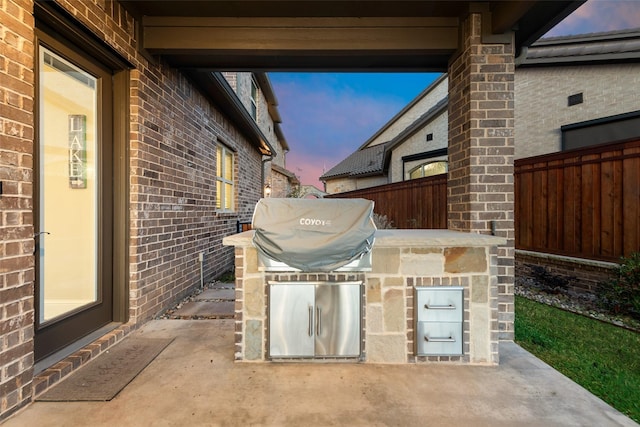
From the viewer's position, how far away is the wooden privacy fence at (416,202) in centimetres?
674

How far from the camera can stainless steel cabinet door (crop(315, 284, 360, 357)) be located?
259 cm

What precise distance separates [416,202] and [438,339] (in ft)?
18.1

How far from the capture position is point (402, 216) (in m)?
8.55

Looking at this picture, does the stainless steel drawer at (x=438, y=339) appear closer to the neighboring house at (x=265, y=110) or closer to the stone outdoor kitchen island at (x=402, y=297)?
the stone outdoor kitchen island at (x=402, y=297)

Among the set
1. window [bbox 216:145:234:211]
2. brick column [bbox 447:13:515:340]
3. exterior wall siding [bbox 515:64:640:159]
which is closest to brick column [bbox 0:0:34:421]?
brick column [bbox 447:13:515:340]

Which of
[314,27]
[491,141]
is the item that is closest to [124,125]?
[314,27]

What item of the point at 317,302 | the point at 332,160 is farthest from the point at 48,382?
the point at 332,160

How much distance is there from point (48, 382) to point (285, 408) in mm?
1807

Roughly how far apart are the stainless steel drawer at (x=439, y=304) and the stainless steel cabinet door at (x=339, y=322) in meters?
0.55

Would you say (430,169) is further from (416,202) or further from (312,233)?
(312,233)

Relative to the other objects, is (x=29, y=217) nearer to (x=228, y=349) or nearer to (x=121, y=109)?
(x=121, y=109)

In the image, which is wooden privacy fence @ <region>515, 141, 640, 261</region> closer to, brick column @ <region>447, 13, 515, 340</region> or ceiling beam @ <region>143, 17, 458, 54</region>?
brick column @ <region>447, 13, 515, 340</region>

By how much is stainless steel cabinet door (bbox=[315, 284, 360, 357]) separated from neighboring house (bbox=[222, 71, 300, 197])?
17.2 ft

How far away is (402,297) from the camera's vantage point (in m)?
2.63
